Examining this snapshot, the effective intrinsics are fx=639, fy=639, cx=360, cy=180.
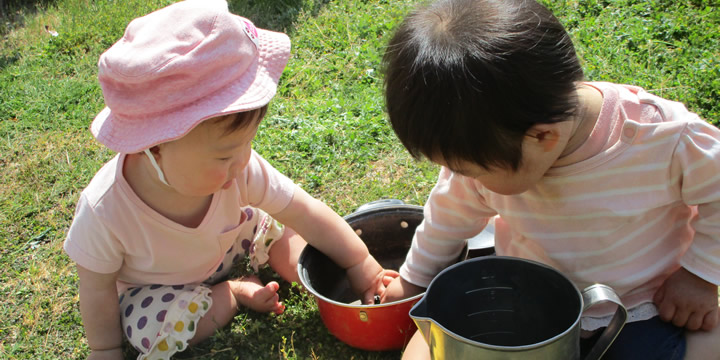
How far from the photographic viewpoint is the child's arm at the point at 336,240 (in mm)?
2041

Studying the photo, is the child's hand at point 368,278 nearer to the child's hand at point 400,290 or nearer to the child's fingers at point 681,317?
the child's hand at point 400,290

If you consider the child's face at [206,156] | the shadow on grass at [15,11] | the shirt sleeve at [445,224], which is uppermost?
the child's face at [206,156]

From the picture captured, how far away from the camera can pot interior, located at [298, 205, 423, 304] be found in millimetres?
2135

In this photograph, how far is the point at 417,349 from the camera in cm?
169

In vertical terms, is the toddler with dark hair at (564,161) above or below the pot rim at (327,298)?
above

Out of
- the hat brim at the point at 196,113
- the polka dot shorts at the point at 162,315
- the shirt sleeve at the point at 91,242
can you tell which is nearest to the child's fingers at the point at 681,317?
the hat brim at the point at 196,113

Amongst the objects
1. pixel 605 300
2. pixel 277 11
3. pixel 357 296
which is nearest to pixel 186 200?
pixel 357 296

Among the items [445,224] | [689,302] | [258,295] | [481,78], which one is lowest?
[258,295]

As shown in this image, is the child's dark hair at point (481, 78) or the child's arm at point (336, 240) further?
the child's arm at point (336, 240)

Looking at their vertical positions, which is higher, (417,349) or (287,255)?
(417,349)

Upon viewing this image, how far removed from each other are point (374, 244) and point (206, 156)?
0.82 metres

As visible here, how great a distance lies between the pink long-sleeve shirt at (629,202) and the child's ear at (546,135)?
0.50 feet

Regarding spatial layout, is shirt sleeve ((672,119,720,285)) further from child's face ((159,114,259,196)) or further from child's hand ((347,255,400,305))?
child's face ((159,114,259,196))

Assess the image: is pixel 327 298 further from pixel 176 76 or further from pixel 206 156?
pixel 176 76
